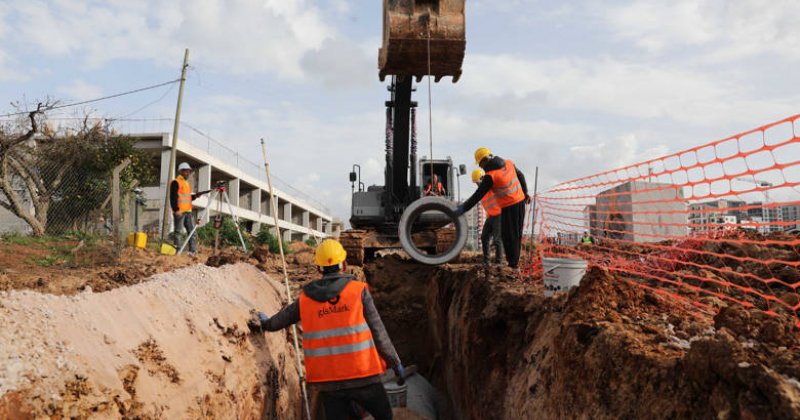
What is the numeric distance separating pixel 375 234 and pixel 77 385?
9.09 metres

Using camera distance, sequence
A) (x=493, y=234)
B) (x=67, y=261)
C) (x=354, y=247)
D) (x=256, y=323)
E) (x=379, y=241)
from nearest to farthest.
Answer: (x=256, y=323) → (x=493, y=234) → (x=67, y=261) → (x=354, y=247) → (x=379, y=241)

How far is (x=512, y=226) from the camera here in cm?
780

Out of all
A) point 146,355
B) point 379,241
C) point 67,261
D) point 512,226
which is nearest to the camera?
point 146,355

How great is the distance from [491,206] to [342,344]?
4.52 m

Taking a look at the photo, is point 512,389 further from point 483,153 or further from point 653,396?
point 483,153

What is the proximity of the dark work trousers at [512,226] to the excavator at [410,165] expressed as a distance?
100cm

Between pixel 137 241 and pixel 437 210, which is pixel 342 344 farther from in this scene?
pixel 137 241

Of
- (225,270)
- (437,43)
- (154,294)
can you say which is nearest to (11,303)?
(154,294)

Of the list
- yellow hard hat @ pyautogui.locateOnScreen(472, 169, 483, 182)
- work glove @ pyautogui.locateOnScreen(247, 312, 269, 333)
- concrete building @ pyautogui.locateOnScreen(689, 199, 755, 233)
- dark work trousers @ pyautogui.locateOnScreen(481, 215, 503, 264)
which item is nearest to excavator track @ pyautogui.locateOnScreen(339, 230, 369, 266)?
yellow hard hat @ pyautogui.locateOnScreen(472, 169, 483, 182)

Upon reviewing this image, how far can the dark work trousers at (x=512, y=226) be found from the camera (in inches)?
305

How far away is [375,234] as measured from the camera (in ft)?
38.8

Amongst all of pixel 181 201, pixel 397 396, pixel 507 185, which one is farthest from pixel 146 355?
pixel 181 201

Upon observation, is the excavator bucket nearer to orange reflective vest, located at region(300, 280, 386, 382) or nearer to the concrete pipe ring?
the concrete pipe ring

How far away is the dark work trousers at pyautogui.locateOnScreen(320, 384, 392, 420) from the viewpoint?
4422mm
